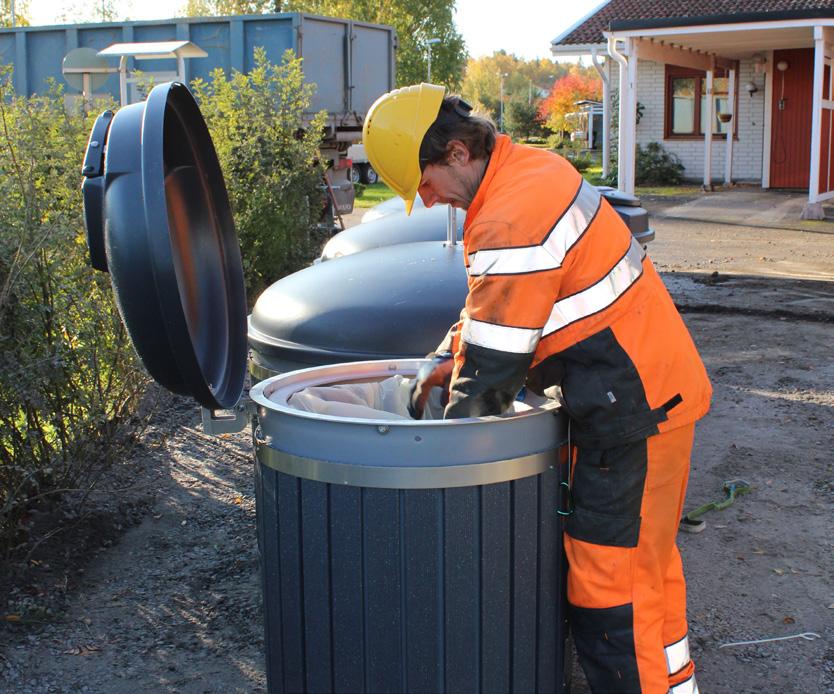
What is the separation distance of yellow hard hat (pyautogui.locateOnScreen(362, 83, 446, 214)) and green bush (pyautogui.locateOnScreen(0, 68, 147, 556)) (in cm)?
154

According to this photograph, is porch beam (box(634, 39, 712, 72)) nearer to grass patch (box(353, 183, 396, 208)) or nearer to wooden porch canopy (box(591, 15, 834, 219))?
wooden porch canopy (box(591, 15, 834, 219))

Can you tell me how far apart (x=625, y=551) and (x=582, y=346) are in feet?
1.74

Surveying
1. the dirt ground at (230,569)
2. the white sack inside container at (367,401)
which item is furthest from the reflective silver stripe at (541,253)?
Answer: the dirt ground at (230,569)

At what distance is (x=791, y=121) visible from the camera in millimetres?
21984

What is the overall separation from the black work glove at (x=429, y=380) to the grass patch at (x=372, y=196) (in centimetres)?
1713

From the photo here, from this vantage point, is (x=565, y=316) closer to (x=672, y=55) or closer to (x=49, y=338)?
(x=49, y=338)

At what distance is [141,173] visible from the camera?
2.43m

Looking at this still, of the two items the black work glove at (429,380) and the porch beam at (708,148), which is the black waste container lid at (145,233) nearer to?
the black work glove at (429,380)

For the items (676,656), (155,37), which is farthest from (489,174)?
(155,37)

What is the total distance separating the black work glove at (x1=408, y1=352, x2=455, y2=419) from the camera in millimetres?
2787

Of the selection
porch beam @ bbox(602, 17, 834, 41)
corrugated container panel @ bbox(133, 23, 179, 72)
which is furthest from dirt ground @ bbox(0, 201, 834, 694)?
porch beam @ bbox(602, 17, 834, 41)

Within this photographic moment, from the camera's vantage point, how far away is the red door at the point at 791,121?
2186 centimetres

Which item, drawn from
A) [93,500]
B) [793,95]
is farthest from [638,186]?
[93,500]

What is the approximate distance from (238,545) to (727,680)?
199 centimetres
